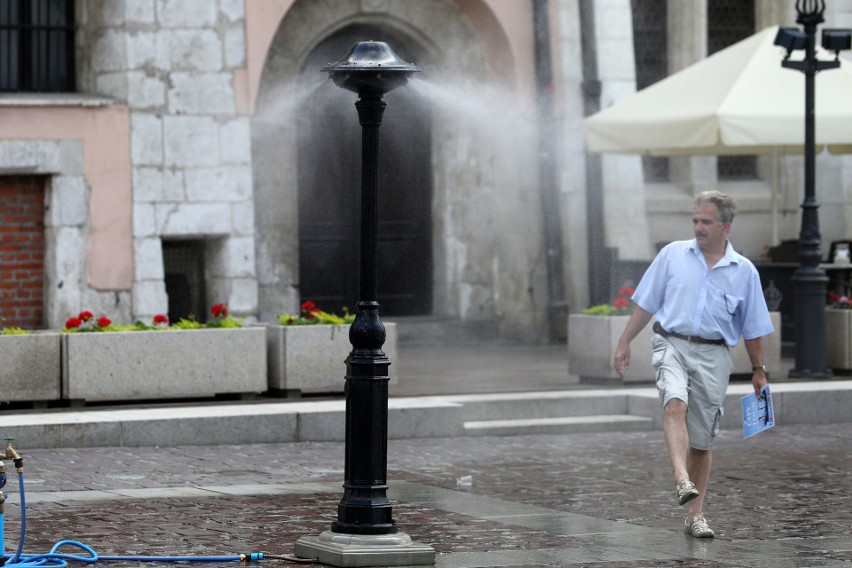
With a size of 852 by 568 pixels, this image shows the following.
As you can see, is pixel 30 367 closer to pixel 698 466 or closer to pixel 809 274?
pixel 698 466

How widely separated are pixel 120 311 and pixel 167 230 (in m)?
0.93

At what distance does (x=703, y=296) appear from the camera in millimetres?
9469

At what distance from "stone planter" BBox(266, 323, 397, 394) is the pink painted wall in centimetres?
476

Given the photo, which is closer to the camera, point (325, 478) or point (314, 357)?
point (325, 478)

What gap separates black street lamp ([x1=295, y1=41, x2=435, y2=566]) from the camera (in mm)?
8477

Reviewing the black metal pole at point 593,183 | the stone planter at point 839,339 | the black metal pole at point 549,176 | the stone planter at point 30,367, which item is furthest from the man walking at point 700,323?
the black metal pole at point 549,176

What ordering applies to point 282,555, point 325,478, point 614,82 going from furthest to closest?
point 614,82 < point 325,478 < point 282,555

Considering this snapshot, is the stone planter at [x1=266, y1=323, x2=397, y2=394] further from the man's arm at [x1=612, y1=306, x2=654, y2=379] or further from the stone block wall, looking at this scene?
the man's arm at [x1=612, y1=306, x2=654, y2=379]

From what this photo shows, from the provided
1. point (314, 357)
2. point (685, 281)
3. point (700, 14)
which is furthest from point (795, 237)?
point (685, 281)

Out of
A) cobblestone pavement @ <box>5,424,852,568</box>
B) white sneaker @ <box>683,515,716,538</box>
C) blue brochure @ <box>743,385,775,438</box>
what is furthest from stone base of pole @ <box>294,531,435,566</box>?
blue brochure @ <box>743,385,775,438</box>

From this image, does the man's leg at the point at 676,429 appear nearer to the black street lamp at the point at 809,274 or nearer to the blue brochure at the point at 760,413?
the blue brochure at the point at 760,413

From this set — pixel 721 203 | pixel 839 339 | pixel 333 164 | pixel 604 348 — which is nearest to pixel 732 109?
pixel 839 339

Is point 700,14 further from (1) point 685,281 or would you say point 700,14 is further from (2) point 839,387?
(1) point 685,281

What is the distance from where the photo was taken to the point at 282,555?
8445 millimetres
